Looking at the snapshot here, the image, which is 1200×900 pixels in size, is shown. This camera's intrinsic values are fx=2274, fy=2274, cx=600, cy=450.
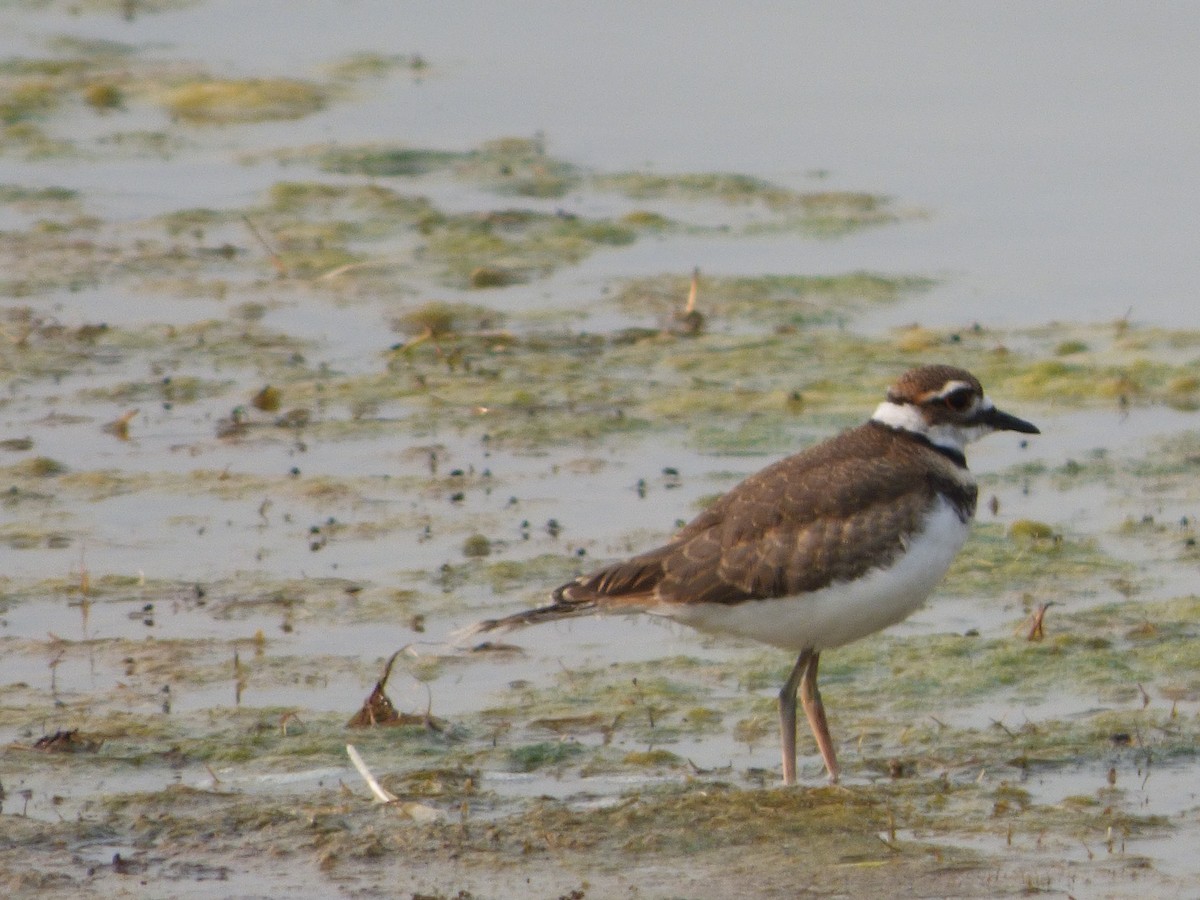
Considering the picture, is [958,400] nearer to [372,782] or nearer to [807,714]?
[807,714]

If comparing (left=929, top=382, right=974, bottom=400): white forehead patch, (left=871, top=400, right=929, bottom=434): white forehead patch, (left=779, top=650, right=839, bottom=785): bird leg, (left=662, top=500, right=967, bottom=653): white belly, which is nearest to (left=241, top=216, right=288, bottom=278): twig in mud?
(left=871, top=400, right=929, bottom=434): white forehead patch

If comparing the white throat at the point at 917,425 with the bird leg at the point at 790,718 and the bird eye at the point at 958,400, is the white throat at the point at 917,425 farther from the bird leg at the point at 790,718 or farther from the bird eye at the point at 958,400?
the bird leg at the point at 790,718

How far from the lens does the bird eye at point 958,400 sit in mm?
7820

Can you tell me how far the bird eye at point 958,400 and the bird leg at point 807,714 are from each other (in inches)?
40.1

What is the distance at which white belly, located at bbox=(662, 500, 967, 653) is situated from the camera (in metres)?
7.22

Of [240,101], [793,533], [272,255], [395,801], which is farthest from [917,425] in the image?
[240,101]

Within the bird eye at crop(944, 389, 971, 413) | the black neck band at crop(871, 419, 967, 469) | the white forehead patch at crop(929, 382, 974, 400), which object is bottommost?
the black neck band at crop(871, 419, 967, 469)

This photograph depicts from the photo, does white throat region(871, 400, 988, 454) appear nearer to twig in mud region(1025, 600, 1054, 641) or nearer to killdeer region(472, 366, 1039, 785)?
killdeer region(472, 366, 1039, 785)

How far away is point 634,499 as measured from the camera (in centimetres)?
984

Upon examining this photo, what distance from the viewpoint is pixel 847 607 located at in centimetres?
723

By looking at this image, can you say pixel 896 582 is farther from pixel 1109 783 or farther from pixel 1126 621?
pixel 1126 621

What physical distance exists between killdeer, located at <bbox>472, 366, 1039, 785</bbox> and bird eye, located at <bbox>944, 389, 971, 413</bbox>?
0.24 m

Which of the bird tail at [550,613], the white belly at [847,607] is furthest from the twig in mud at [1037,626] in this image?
the bird tail at [550,613]

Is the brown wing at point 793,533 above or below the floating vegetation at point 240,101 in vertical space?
below
